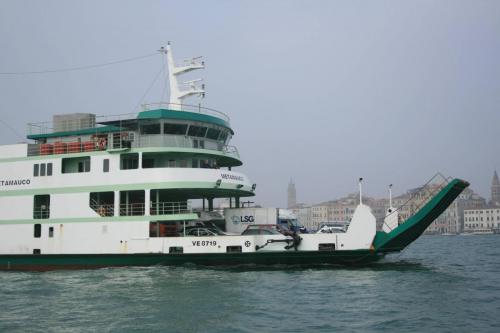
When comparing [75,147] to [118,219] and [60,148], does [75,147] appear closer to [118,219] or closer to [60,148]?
[60,148]

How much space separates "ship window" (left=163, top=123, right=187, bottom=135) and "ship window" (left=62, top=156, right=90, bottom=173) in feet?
12.3

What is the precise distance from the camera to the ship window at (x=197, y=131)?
23.9 m

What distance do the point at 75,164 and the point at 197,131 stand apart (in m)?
5.59

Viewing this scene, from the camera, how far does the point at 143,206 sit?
23578 mm

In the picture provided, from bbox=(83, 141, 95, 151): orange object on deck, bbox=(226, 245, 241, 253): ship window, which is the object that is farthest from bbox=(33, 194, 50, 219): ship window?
bbox=(226, 245, 241, 253): ship window

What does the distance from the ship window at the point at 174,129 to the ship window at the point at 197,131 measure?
0.32 metres

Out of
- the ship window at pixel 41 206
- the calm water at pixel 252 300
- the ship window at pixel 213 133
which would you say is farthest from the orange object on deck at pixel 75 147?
the ship window at pixel 213 133

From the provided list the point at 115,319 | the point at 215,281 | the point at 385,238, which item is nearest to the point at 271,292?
the point at 215,281

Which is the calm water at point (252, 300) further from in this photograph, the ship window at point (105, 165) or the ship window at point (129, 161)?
the ship window at point (129, 161)

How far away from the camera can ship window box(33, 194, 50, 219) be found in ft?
78.3

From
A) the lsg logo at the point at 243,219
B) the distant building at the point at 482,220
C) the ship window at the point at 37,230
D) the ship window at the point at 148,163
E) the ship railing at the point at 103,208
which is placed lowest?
the distant building at the point at 482,220

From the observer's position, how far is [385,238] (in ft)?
68.3

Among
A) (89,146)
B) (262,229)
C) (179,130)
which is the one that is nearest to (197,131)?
(179,130)

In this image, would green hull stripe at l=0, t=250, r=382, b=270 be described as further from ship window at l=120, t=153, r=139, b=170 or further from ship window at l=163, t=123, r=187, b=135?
ship window at l=163, t=123, r=187, b=135
